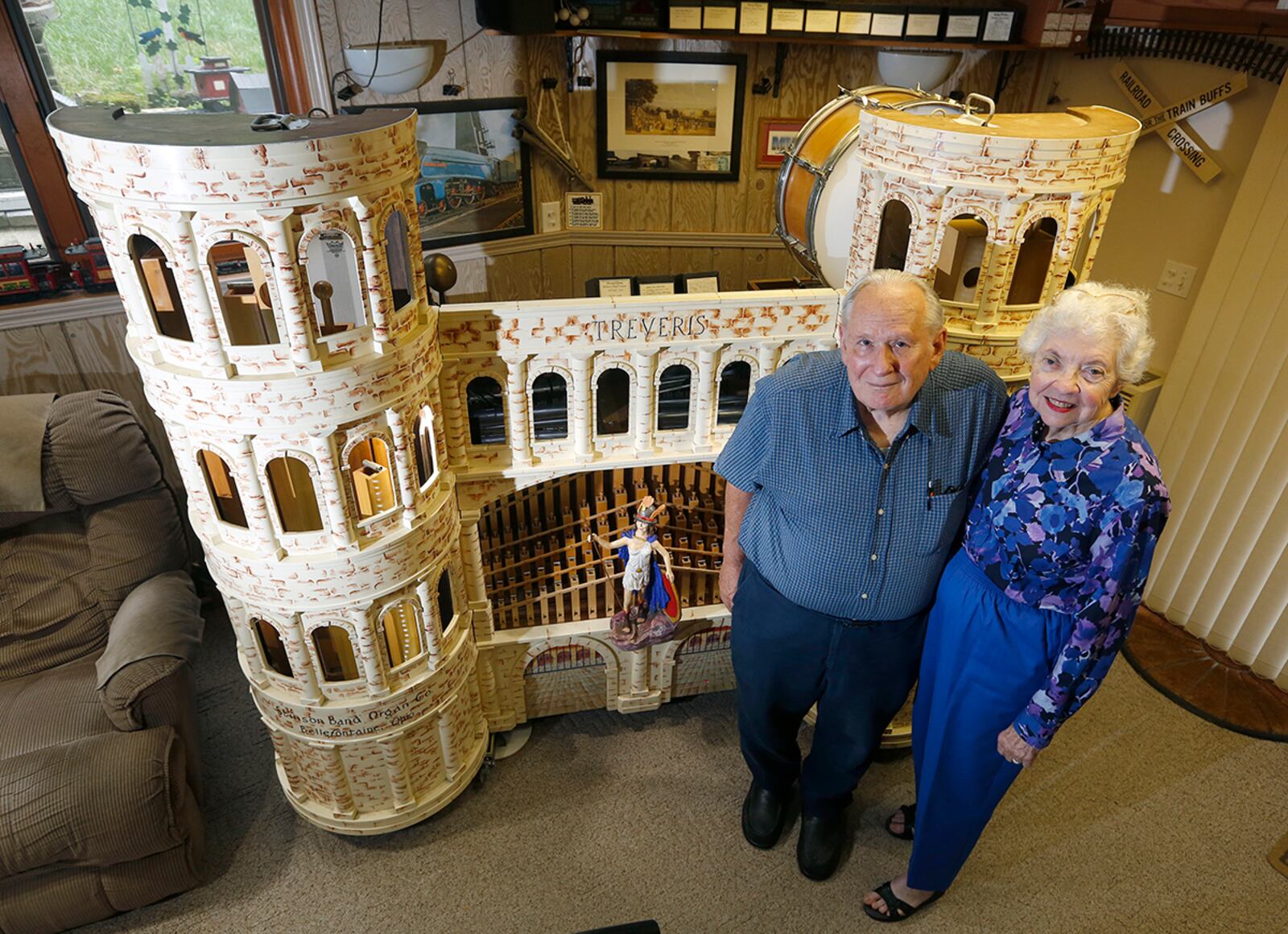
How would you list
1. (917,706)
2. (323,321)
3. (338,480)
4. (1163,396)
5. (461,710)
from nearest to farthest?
(338,480) < (917,706) < (323,321) < (461,710) < (1163,396)

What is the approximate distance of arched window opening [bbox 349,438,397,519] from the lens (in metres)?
2.21

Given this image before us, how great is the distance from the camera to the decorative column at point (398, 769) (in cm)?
241

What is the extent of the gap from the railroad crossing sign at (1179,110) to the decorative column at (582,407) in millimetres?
2403

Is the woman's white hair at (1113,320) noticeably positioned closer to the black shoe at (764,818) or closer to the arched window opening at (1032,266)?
the arched window opening at (1032,266)

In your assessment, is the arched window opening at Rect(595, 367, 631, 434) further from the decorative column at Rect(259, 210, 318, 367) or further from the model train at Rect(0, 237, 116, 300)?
the model train at Rect(0, 237, 116, 300)

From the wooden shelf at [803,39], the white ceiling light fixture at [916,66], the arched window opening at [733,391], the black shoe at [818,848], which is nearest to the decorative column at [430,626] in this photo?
the arched window opening at [733,391]

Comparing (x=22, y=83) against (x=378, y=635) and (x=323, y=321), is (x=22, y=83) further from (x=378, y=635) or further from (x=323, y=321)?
(x=378, y=635)

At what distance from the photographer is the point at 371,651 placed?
224 cm

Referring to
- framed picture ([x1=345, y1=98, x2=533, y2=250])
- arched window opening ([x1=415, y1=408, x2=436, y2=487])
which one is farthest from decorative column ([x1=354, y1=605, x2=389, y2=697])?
framed picture ([x1=345, y1=98, x2=533, y2=250])

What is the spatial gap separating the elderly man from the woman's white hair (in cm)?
24

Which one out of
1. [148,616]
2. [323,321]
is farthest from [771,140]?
[148,616]

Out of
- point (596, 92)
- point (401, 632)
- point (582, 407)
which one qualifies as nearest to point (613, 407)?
point (582, 407)

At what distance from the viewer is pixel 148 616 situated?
2.46 meters

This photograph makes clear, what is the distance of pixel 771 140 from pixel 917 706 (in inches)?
105
